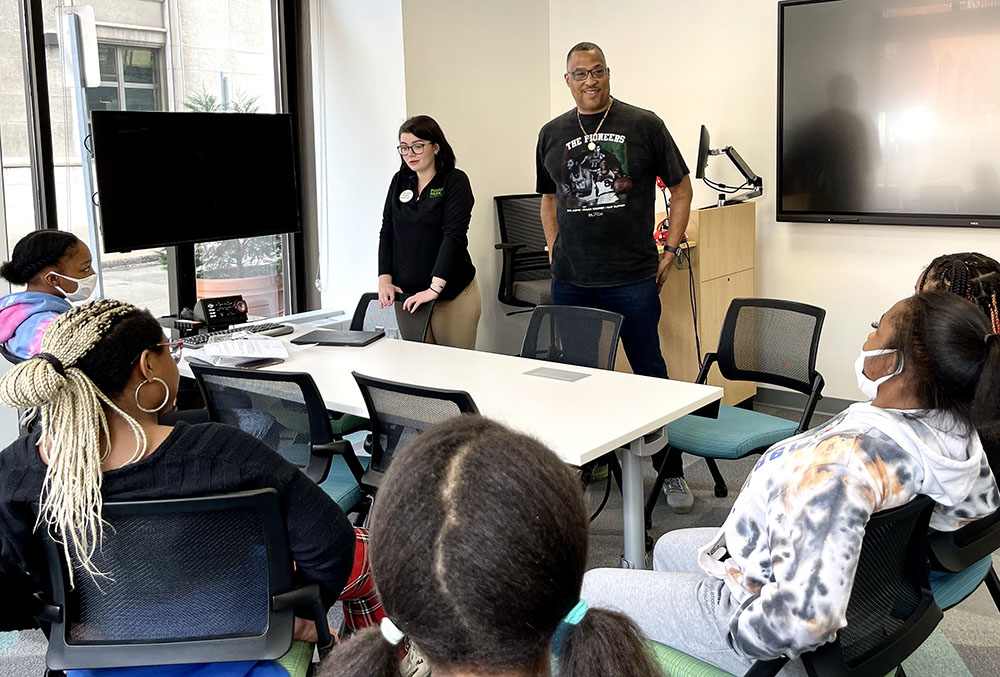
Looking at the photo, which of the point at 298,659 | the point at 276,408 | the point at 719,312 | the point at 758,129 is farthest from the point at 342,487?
the point at 758,129

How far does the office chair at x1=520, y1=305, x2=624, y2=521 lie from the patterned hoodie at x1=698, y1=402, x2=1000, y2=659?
1.47m

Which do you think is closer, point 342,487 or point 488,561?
point 488,561

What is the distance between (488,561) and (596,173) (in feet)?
10.4

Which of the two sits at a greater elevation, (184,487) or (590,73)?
(590,73)

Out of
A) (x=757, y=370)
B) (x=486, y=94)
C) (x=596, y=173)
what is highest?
(x=486, y=94)

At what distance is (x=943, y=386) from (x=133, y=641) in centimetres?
153

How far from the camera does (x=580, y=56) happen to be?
12.3 ft

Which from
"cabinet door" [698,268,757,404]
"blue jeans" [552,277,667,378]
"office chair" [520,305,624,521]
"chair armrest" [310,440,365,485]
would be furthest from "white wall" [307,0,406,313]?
"chair armrest" [310,440,365,485]

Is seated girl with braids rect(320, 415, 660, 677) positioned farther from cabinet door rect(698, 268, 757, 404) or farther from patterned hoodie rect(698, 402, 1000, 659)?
cabinet door rect(698, 268, 757, 404)

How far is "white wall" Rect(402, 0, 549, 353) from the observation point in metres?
4.91

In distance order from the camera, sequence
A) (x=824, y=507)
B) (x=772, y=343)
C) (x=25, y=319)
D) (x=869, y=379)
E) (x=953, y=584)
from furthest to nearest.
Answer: (x=772, y=343), (x=25, y=319), (x=953, y=584), (x=869, y=379), (x=824, y=507)

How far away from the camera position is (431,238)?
166 inches

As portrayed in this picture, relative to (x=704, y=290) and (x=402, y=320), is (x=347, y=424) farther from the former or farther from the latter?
(x=704, y=290)

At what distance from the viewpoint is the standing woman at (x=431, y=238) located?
411 cm
